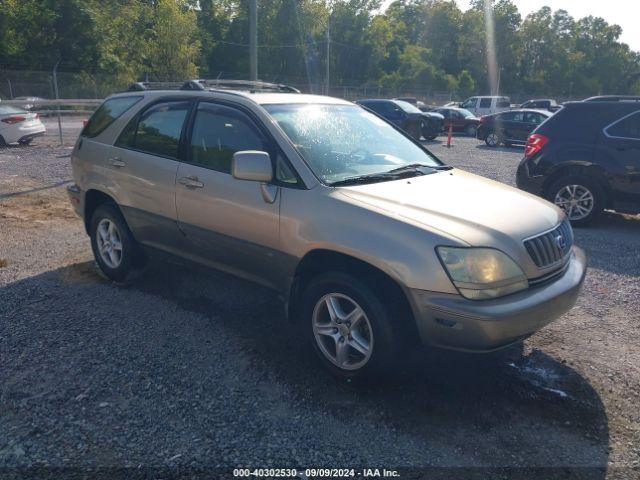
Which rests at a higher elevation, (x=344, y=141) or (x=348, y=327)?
(x=344, y=141)

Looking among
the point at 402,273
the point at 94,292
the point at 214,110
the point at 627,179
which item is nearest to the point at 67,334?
the point at 94,292

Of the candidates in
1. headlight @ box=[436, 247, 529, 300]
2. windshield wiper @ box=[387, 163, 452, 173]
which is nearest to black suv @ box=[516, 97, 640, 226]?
windshield wiper @ box=[387, 163, 452, 173]

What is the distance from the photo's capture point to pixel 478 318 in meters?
2.92

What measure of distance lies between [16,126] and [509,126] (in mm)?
16567

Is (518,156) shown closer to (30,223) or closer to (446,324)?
(30,223)

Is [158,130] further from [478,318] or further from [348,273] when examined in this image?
[478,318]

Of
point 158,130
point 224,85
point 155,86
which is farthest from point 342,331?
point 155,86

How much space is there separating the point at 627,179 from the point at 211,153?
18.4 ft

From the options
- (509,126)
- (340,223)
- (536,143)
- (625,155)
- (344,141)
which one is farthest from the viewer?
(509,126)

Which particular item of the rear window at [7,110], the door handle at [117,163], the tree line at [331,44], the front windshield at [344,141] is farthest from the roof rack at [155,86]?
the tree line at [331,44]

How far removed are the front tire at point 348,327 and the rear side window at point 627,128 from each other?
559 cm

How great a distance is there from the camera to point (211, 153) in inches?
165

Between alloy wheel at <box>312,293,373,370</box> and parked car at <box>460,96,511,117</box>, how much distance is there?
101ft

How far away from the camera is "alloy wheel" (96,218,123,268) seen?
514 centimetres
